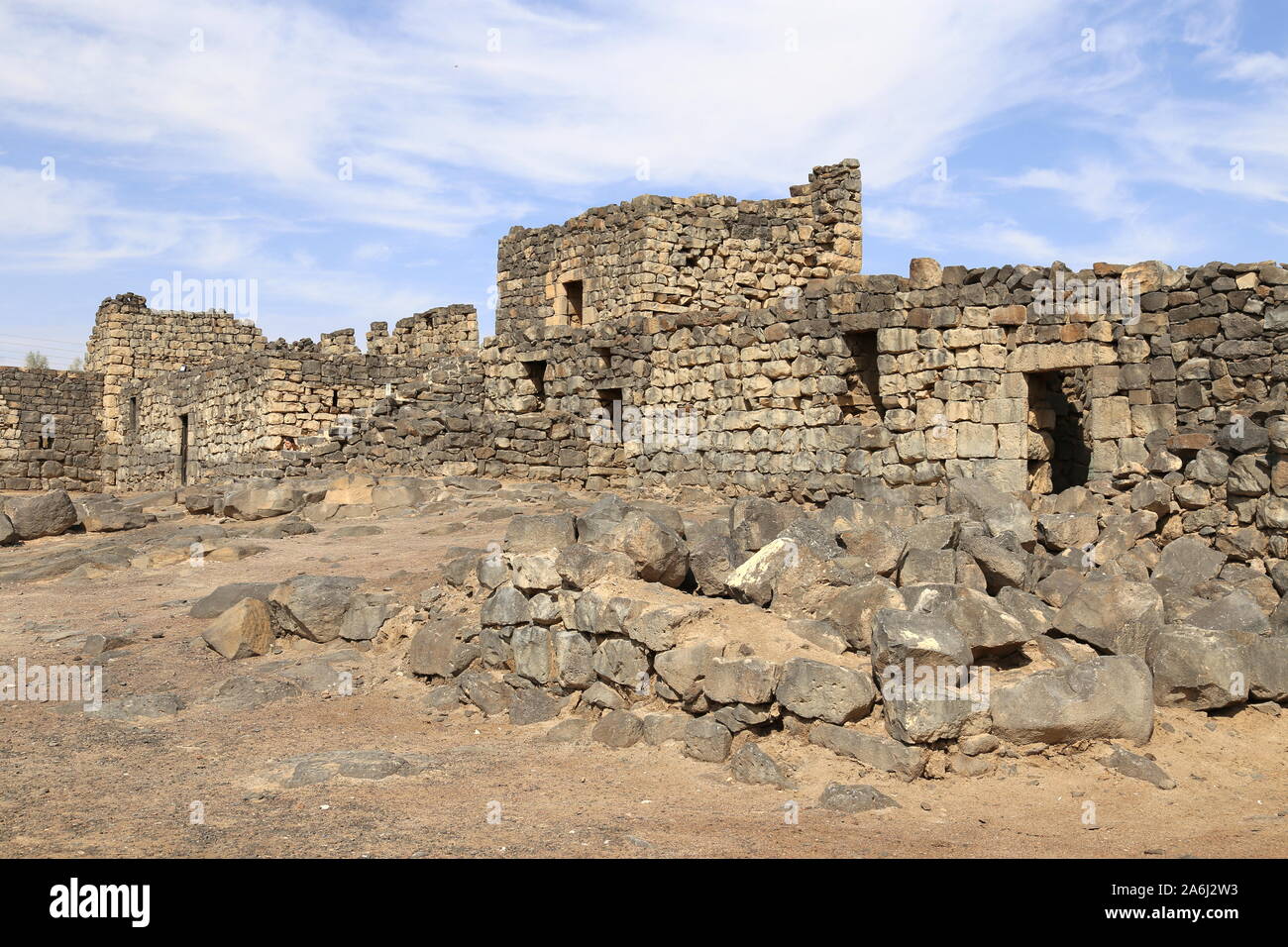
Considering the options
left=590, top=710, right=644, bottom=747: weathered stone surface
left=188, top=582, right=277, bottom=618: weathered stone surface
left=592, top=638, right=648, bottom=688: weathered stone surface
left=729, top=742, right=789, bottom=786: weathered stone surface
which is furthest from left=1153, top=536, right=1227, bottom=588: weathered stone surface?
left=188, top=582, right=277, bottom=618: weathered stone surface

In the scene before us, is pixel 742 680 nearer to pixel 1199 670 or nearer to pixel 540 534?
pixel 540 534

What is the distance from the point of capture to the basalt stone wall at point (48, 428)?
88.7 ft

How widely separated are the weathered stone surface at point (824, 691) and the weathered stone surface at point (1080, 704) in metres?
0.73

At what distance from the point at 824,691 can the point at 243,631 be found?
4.83 m

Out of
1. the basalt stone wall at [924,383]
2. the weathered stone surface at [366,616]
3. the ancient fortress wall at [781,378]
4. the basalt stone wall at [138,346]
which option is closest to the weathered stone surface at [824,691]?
the weathered stone surface at [366,616]

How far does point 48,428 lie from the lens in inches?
1073

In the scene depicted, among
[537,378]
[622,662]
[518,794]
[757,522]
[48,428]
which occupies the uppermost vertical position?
[537,378]

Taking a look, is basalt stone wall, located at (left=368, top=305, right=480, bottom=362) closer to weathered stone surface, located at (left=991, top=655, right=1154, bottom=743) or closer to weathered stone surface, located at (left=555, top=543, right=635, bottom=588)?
weathered stone surface, located at (left=555, top=543, right=635, bottom=588)

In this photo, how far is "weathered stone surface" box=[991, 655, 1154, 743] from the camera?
567cm

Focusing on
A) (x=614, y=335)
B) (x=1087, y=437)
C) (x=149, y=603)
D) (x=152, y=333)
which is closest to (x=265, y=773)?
(x=149, y=603)

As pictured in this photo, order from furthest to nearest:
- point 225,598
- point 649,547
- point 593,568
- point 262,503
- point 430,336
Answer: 1. point 430,336
2. point 262,503
3. point 225,598
4. point 649,547
5. point 593,568

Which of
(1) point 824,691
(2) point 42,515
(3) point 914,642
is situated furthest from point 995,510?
(2) point 42,515
